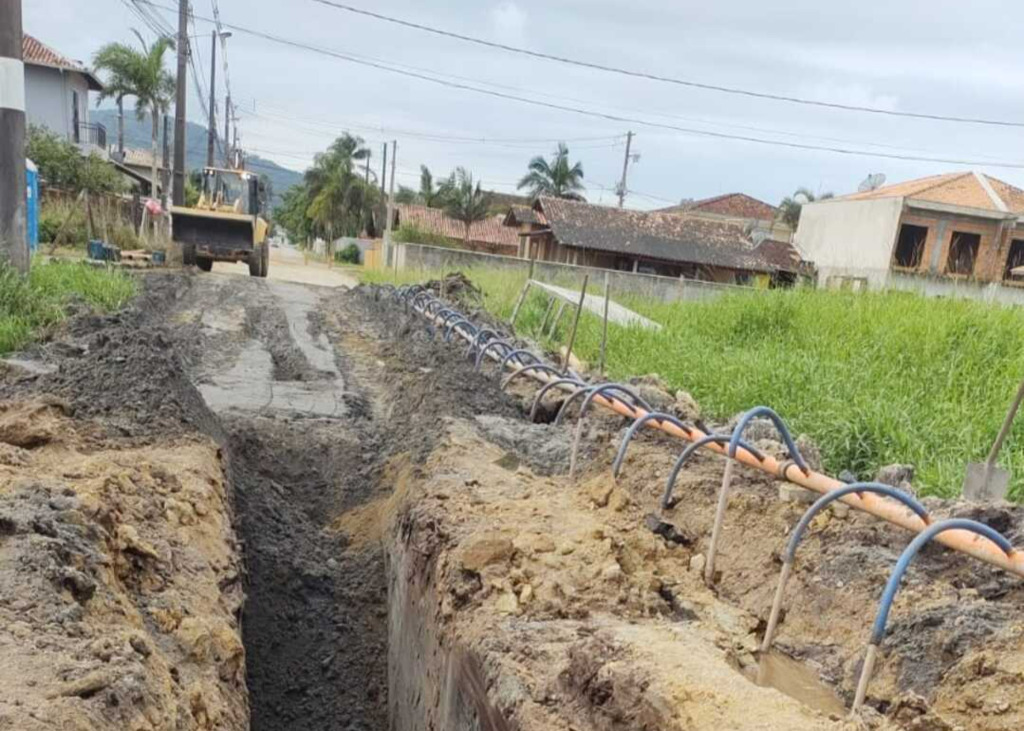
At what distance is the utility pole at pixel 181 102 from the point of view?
2139 centimetres

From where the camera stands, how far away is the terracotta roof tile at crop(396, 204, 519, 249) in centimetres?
4478

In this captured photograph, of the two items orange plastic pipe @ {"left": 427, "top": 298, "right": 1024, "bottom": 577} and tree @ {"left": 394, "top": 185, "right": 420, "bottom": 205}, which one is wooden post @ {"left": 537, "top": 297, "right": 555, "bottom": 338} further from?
tree @ {"left": 394, "top": 185, "right": 420, "bottom": 205}

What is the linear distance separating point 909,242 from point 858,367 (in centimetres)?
2353

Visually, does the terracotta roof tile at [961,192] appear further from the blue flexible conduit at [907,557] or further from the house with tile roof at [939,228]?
the blue flexible conduit at [907,557]

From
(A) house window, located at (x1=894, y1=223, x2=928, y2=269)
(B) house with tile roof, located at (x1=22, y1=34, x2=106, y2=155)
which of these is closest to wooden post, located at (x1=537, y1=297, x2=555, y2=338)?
(A) house window, located at (x1=894, y1=223, x2=928, y2=269)

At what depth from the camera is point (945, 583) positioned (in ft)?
8.83

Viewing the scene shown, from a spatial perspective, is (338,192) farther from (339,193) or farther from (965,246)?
(965,246)

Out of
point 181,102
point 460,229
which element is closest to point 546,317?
point 181,102

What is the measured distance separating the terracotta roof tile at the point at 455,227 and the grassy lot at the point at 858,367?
35308 millimetres

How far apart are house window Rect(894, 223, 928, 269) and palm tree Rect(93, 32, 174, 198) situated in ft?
98.6

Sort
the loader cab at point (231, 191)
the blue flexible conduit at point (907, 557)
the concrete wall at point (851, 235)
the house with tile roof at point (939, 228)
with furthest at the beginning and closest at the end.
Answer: the concrete wall at point (851, 235) → the house with tile roof at point (939, 228) → the loader cab at point (231, 191) → the blue flexible conduit at point (907, 557)

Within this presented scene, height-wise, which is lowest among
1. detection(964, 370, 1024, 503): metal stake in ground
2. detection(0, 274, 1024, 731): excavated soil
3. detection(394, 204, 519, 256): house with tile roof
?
detection(0, 274, 1024, 731): excavated soil

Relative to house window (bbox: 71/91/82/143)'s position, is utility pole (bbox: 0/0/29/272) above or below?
below

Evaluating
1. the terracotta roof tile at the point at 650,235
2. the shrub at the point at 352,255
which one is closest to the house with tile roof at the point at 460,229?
the shrub at the point at 352,255
